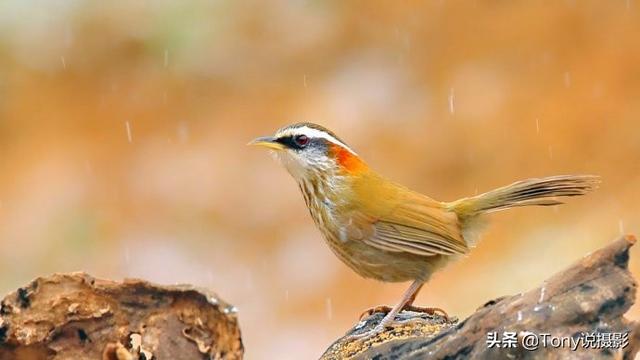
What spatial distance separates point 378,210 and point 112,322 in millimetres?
1794

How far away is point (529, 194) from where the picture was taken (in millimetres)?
5477

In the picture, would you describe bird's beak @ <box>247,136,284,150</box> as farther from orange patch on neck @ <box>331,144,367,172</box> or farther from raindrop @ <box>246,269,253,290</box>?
raindrop @ <box>246,269,253,290</box>

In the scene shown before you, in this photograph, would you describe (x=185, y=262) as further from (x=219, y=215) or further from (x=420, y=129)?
(x=420, y=129)

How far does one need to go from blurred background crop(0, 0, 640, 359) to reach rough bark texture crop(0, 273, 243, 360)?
236 inches

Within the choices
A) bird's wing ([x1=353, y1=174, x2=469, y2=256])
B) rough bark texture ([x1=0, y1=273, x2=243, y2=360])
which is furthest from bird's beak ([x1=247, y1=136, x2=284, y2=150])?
rough bark texture ([x1=0, y1=273, x2=243, y2=360])

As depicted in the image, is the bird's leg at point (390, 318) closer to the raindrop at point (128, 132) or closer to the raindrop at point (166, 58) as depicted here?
the raindrop at point (128, 132)

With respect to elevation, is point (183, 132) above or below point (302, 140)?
below

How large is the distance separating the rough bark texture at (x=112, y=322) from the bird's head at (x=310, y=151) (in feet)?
4.50

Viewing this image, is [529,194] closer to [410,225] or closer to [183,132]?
[410,225]

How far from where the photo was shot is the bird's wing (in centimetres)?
553

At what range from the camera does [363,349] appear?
4.84 metres

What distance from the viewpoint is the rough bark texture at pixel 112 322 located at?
14.1 ft

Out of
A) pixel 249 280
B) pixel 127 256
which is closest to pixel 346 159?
pixel 249 280

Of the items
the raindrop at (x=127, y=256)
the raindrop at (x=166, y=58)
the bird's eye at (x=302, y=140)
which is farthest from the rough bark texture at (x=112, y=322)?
the raindrop at (x=166, y=58)
